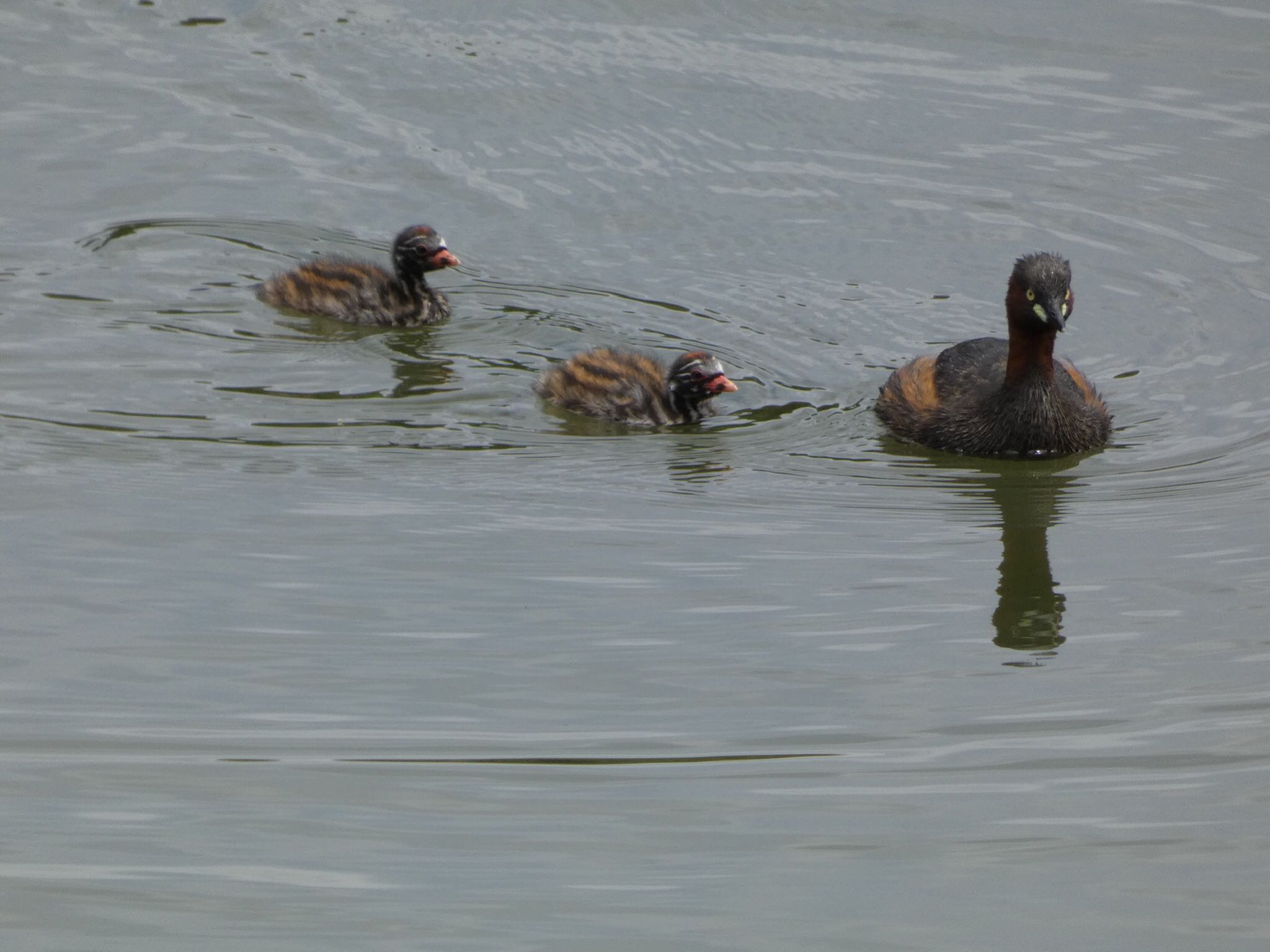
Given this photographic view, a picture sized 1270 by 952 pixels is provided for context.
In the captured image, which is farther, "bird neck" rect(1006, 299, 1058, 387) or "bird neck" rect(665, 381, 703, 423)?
"bird neck" rect(665, 381, 703, 423)

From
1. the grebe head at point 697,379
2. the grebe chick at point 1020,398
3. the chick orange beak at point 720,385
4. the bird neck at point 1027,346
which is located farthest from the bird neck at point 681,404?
the bird neck at point 1027,346

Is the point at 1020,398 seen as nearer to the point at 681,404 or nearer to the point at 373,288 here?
the point at 681,404

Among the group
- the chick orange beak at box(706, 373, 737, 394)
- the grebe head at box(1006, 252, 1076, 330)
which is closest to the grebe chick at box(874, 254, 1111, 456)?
the grebe head at box(1006, 252, 1076, 330)

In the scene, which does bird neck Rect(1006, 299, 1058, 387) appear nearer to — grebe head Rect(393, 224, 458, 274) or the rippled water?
the rippled water

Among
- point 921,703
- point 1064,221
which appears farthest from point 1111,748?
point 1064,221

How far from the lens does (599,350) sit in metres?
8.02

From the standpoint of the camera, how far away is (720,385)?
7676mm

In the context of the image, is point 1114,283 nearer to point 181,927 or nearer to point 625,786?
point 625,786

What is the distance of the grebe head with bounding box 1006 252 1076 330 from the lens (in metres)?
7.36

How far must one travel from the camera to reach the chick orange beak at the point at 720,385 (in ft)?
25.1

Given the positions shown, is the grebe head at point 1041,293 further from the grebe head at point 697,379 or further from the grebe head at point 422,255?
the grebe head at point 422,255

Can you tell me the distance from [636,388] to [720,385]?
0.35 meters

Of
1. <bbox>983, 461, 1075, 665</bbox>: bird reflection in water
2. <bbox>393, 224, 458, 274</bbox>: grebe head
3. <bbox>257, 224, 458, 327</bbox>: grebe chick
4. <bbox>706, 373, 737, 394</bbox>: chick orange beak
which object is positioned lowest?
<bbox>983, 461, 1075, 665</bbox>: bird reflection in water

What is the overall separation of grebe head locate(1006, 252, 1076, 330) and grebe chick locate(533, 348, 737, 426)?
1192mm
